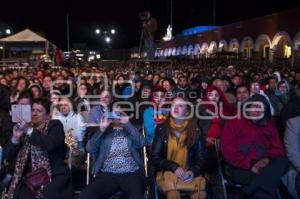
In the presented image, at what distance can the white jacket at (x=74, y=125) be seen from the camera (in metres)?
7.34

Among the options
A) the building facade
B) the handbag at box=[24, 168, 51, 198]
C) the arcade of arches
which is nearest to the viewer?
the handbag at box=[24, 168, 51, 198]

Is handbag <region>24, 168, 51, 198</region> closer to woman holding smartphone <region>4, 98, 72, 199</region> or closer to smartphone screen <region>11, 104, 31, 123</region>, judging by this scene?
woman holding smartphone <region>4, 98, 72, 199</region>

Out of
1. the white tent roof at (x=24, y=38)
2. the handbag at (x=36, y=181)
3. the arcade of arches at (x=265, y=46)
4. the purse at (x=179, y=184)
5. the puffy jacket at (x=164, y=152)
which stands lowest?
the purse at (x=179, y=184)

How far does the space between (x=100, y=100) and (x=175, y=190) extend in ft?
7.85

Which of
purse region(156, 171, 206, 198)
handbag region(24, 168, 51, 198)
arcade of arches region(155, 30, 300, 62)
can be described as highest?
arcade of arches region(155, 30, 300, 62)

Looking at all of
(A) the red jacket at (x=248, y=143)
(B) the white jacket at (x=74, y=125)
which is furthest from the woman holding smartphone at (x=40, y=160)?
(B) the white jacket at (x=74, y=125)

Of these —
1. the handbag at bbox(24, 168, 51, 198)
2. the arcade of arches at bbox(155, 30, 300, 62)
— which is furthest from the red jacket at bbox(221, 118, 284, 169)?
the arcade of arches at bbox(155, 30, 300, 62)

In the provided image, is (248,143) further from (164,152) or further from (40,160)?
(40,160)

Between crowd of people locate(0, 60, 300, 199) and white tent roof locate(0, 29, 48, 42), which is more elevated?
white tent roof locate(0, 29, 48, 42)

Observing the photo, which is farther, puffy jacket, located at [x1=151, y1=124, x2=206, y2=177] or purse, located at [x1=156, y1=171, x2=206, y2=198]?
puffy jacket, located at [x1=151, y1=124, x2=206, y2=177]

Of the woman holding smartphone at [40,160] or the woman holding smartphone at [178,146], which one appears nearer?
the woman holding smartphone at [40,160]

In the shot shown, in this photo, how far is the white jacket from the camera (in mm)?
7336

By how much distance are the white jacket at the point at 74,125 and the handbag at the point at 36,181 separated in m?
2.29

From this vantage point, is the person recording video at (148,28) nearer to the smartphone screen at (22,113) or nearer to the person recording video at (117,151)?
the person recording video at (117,151)
